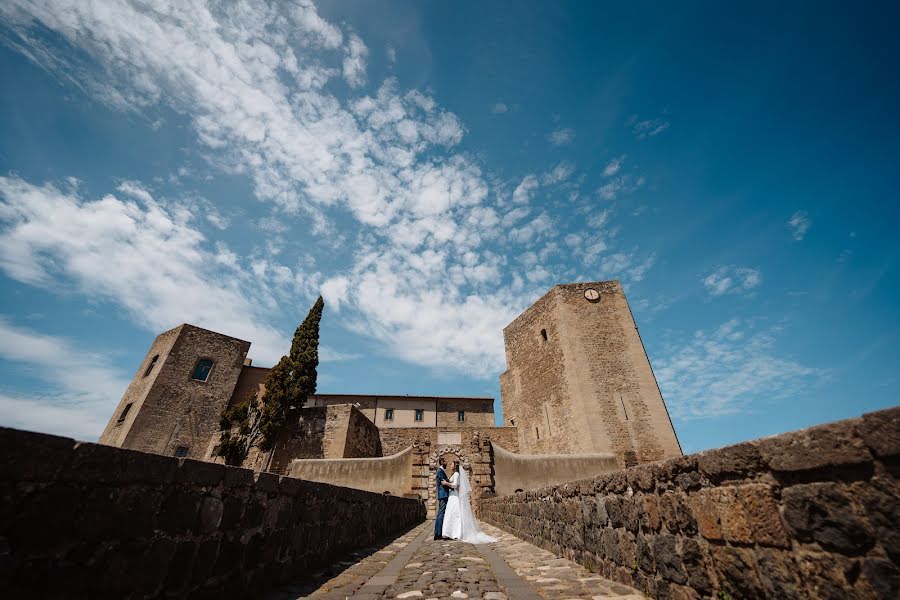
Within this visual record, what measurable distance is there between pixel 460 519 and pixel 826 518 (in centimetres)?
734

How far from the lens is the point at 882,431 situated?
136 cm

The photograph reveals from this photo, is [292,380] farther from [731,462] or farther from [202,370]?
[731,462]

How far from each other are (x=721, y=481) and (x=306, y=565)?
3918 mm

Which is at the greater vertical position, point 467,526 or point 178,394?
point 178,394

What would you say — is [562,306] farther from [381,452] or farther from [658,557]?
[658,557]

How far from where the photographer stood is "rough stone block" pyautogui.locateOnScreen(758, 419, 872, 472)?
1.45 m

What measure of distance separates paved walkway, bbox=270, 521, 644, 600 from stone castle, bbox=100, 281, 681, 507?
10.2m

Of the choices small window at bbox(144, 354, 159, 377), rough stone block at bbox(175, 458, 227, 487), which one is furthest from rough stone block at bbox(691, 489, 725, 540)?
small window at bbox(144, 354, 159, 377)

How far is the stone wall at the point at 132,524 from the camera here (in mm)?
1395

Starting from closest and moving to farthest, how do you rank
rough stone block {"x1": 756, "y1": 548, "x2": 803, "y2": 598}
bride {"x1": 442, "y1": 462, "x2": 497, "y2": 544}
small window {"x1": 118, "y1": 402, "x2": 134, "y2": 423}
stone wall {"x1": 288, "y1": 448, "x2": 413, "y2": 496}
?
rough stone block {"x1": 756, "y1": 548, "x2": 803, "y2": 598}
bride {"x1": 442, "y1": 462, "x2": 497, "y2": 544}
stone wall {"x1": 288, "y1": 448, "x2": 413, "y2": 496}
small window {"x1": 118, "y1": 402, "x2": 134, "y2": 423}

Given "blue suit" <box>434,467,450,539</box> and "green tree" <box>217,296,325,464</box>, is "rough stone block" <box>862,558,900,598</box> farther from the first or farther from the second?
"green tree" <box>217,296,325,464</box>

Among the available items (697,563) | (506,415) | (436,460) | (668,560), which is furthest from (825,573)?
(506,415)

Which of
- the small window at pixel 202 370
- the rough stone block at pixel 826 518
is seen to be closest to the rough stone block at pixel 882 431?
the rough stone block at pixel 826 518

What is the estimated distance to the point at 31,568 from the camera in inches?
55.4
